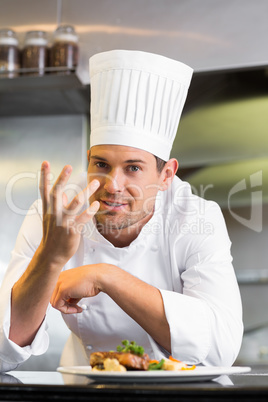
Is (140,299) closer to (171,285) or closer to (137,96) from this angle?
(171,285)

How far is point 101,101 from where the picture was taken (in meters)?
1.70

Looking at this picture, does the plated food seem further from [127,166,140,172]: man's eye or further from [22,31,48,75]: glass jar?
[22,31,48,75]: glass jar

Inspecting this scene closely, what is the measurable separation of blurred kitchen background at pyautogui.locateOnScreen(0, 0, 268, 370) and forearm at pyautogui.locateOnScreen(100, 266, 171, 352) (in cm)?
113

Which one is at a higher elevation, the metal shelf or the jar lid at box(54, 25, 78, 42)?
the jar lid at box(54, 25, 78, 42)

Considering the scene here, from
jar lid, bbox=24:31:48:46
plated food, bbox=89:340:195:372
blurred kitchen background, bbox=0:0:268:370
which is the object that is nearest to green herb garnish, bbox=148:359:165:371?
plated food, bbox=89:340:195:372

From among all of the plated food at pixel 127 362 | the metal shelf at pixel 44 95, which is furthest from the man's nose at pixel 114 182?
the metal shelf at pixel 44 95

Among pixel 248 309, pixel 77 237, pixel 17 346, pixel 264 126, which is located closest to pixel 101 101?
pixel 77 237

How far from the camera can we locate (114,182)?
1582mm

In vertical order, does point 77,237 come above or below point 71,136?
below

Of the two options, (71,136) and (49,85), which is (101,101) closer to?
(49,85)

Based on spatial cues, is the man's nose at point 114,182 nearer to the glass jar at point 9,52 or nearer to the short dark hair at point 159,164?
the short dark hair at point 159,164

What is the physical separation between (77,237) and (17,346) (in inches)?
14.0

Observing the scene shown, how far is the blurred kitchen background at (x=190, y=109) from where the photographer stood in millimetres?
2223

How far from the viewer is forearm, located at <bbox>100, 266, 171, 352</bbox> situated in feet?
4.30
